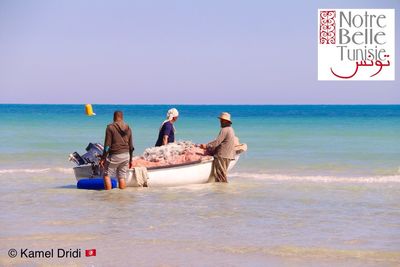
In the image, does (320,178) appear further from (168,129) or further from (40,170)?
(40,170)

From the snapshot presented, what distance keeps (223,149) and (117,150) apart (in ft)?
7.39

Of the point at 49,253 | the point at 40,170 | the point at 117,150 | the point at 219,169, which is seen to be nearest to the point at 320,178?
the point at 219,169

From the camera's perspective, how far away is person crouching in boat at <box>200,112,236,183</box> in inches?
558

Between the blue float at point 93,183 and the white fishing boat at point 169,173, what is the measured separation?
0.77 feet

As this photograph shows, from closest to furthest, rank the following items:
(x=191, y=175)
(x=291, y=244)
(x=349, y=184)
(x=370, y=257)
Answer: (x=370, y=257), (x=291, y=244), (x=191, y=175), (x=349, y=184)

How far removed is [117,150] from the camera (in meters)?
12.9

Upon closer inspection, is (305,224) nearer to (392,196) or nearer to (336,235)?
(336,235)

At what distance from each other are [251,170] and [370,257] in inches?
414

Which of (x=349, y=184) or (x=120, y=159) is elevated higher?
(x=120, y=159)

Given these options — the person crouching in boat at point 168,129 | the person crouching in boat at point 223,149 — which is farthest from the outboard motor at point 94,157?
the person crouching in boat at point 223,149

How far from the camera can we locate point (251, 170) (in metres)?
18.6

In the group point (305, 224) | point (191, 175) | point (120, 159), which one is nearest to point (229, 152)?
point (191, 175)

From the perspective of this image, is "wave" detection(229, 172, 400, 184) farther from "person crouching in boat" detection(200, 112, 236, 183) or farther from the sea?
"person crouching in boat" detection(200, 112, 236, 183)

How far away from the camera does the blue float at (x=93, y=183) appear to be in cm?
1327
